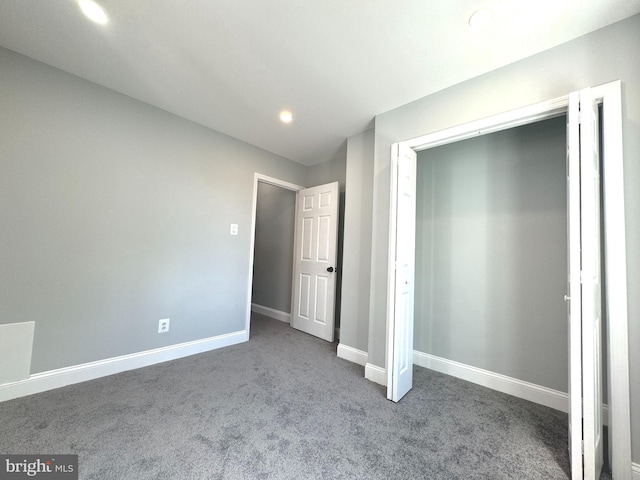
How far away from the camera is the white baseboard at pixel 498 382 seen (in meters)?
1.93

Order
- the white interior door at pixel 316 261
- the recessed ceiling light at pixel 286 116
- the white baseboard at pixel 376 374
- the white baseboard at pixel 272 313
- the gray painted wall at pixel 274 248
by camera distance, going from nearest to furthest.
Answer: the white baseboard at pixel 376 374 → the recessed ceiling light at pixel 286 116 → the white interior door at pixel 316 261 → the white baseboard at pixel 272 313 → the gray painted wall at pixel 274 248

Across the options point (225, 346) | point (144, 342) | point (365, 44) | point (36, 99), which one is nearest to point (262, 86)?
point (365, 44)

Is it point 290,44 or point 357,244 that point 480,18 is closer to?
point 290,44

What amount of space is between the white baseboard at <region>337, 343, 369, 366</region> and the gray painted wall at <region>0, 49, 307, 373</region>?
137 centimetres

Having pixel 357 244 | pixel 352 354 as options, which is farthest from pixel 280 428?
pixel 357 244

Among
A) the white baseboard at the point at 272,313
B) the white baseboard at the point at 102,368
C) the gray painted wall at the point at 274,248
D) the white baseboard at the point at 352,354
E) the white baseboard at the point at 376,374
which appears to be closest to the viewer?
the white baseboard at the point at 102,368

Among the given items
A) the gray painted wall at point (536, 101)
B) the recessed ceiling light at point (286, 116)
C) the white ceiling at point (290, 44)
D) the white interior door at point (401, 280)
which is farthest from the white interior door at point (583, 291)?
the recessed ceiling light at point (286, 116)

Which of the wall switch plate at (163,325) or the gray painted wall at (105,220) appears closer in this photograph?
the gray painted wall at (105,220)

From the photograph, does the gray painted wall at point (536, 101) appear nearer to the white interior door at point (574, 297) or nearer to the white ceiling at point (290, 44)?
the white ceiling at point (290, 44)

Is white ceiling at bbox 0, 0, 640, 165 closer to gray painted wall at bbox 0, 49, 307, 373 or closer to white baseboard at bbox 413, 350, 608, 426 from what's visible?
gray painted wall at bbox 0, 49, 307, 373

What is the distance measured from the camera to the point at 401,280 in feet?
6.64

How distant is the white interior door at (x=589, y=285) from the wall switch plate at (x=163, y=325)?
319 centimetres

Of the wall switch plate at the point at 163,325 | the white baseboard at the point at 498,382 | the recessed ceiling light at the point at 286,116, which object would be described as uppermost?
the recessed ceiling light at the point at 286,116

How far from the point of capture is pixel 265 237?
4.65 metres
